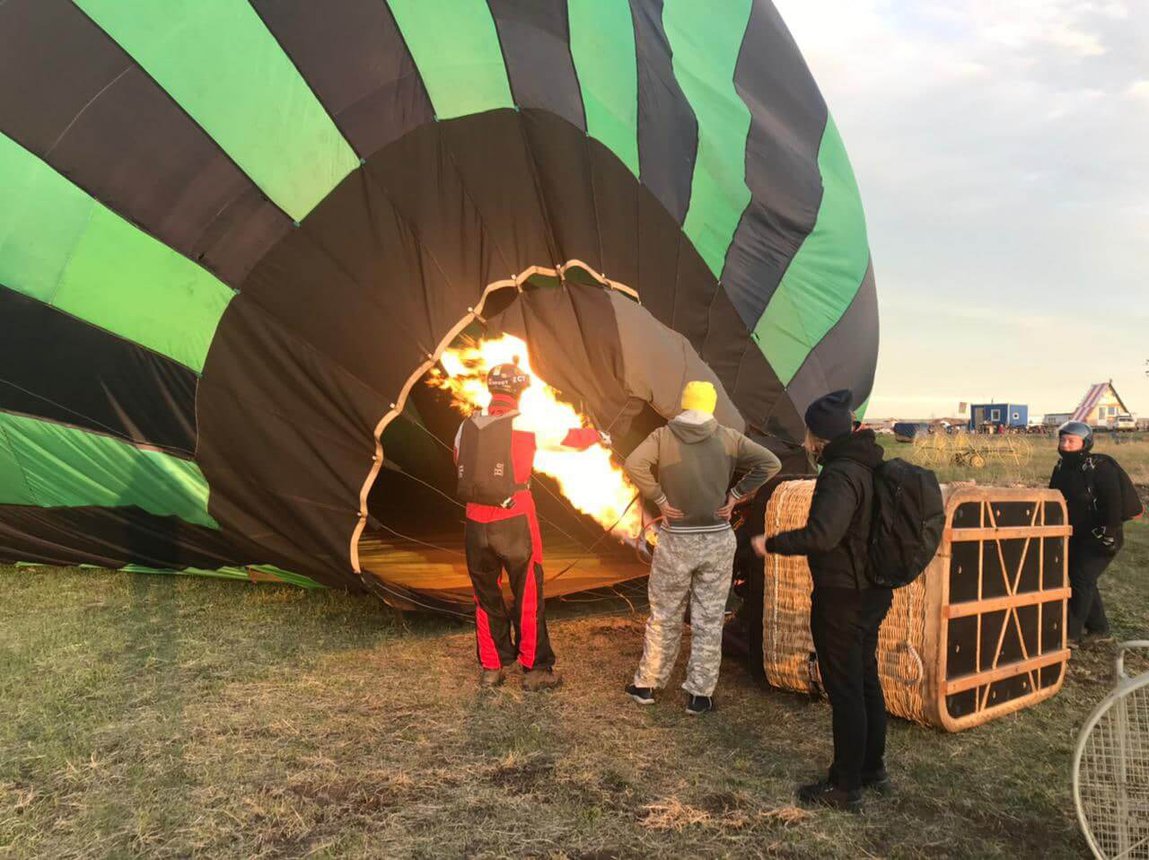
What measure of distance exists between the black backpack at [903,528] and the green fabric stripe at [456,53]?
263 cm

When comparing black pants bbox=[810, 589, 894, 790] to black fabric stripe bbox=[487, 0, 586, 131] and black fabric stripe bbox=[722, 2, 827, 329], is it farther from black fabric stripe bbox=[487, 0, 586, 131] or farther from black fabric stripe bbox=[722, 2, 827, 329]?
black fabric stripe bbox=[487, 0, 586, 131]

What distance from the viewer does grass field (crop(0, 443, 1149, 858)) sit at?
263 cm

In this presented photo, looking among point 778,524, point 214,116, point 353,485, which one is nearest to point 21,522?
point 353,485

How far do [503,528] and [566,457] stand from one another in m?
1.18

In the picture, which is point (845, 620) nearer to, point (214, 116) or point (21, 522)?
point (214, 116)

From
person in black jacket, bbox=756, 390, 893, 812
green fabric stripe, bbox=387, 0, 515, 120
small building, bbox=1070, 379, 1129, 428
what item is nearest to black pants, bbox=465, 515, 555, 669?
person in black jacket, bbox=756, 390, 893, 812

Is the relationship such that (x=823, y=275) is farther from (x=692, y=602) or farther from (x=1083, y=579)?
(x=692, y=602)

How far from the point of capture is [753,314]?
522 centimetres

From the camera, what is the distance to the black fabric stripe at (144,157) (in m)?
3.99

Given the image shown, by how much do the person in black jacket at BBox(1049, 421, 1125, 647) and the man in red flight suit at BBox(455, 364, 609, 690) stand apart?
2.90 meters

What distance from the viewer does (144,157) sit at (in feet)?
13.1

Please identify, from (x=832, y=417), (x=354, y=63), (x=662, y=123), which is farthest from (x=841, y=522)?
(x=354, y=63)

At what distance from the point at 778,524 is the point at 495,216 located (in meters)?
1.88

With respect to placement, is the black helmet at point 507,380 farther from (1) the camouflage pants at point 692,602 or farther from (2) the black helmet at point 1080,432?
(2) the black helmet at point 1080,432
